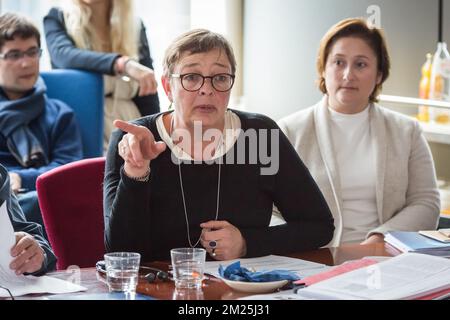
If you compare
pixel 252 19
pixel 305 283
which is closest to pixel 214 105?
pixel 305 283

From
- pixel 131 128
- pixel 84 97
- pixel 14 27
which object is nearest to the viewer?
pixel 131 128

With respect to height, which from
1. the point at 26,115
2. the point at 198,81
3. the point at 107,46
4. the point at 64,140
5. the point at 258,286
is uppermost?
the point at 107,46

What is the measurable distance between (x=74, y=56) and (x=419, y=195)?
174 cm

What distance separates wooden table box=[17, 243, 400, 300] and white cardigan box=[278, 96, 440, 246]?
2.25 feet

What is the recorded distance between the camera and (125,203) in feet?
6.66

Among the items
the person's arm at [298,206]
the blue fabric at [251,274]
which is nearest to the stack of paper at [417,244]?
the person's arm at [298,206]

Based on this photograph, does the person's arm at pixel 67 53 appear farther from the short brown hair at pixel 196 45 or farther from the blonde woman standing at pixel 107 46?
the short brown hair at pixel 196 45

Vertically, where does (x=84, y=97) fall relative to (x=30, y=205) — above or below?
above

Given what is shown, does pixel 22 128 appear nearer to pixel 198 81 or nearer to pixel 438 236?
pixel 198 81

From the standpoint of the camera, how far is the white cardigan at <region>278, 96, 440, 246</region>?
2809 millimetres

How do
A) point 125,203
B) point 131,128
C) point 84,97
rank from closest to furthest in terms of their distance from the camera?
point 131,128
point 125,203
point 84,97

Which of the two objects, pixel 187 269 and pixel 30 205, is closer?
pixel 187 269

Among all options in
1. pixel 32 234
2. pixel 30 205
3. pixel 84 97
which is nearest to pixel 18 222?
pixel 32 234
